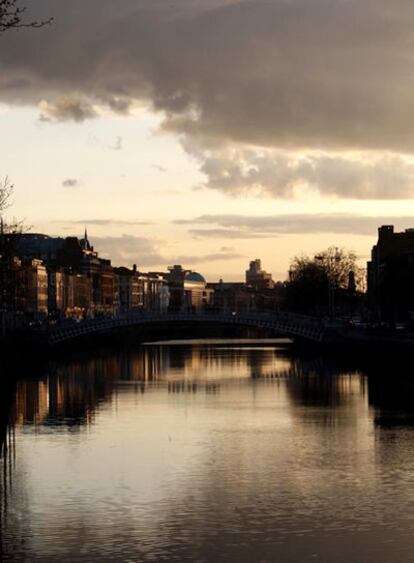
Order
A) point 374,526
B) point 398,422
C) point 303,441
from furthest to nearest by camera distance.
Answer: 1. point 398,422
2. point 303,441
3. point 374,526

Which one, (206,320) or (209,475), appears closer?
(209,475)

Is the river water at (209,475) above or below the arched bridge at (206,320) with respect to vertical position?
below

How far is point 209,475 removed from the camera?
40844 millimetres

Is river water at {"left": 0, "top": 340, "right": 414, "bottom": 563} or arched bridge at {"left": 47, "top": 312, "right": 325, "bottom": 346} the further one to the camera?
arched bridge at {"left": 47, "top": 312, "right": 325, "bottom": 346}

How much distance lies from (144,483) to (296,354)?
308 feet

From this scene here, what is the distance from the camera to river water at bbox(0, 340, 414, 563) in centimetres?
3111

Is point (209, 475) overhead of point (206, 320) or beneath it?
beneath

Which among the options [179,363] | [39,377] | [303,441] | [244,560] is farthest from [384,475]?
[179,363]

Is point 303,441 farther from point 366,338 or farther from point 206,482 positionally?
point 366,338

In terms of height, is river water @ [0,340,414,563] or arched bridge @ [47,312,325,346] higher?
arched bridge @ [47,312,325,346]

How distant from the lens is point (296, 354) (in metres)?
132

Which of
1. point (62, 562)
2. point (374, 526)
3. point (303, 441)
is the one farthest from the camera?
point (303, 441)

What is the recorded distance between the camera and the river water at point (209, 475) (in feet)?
102

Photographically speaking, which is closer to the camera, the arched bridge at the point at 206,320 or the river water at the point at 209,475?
the river water at the point at 209,475
